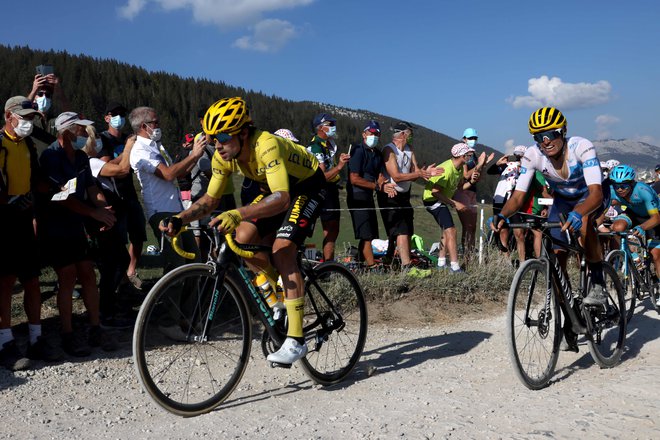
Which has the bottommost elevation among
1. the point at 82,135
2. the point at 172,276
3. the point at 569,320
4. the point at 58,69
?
the point at 569,320

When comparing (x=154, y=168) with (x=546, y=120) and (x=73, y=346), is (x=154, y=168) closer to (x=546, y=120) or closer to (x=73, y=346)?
(x=73, y=346)

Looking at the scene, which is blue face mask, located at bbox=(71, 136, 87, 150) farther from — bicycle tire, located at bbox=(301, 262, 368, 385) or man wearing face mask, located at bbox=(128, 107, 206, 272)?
bicycle tire, located at bbox=(301, 262, 368, 385)

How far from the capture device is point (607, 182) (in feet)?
19.3

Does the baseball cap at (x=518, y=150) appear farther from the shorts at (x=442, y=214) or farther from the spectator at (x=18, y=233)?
the spectator at (x=18, y=233)

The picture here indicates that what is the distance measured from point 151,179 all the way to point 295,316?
8.18ft

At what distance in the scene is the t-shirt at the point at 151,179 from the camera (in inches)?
228

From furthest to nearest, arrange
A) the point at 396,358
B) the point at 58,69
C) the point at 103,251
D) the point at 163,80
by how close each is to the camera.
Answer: the point at 163,80
the point at 58,69
the point at 103,251
the point at 396,358

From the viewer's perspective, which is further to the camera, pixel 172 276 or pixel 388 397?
pixel 388 397

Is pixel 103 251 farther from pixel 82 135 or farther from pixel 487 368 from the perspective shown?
pixel 487 368

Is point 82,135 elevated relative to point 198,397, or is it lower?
elevated

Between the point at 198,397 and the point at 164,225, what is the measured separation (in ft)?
4.43

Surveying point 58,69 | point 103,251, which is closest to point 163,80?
point 58,69

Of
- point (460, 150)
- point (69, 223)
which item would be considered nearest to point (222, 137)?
point (69, 223)

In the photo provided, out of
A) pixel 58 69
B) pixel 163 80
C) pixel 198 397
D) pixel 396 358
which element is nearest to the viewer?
pixel 198 397
